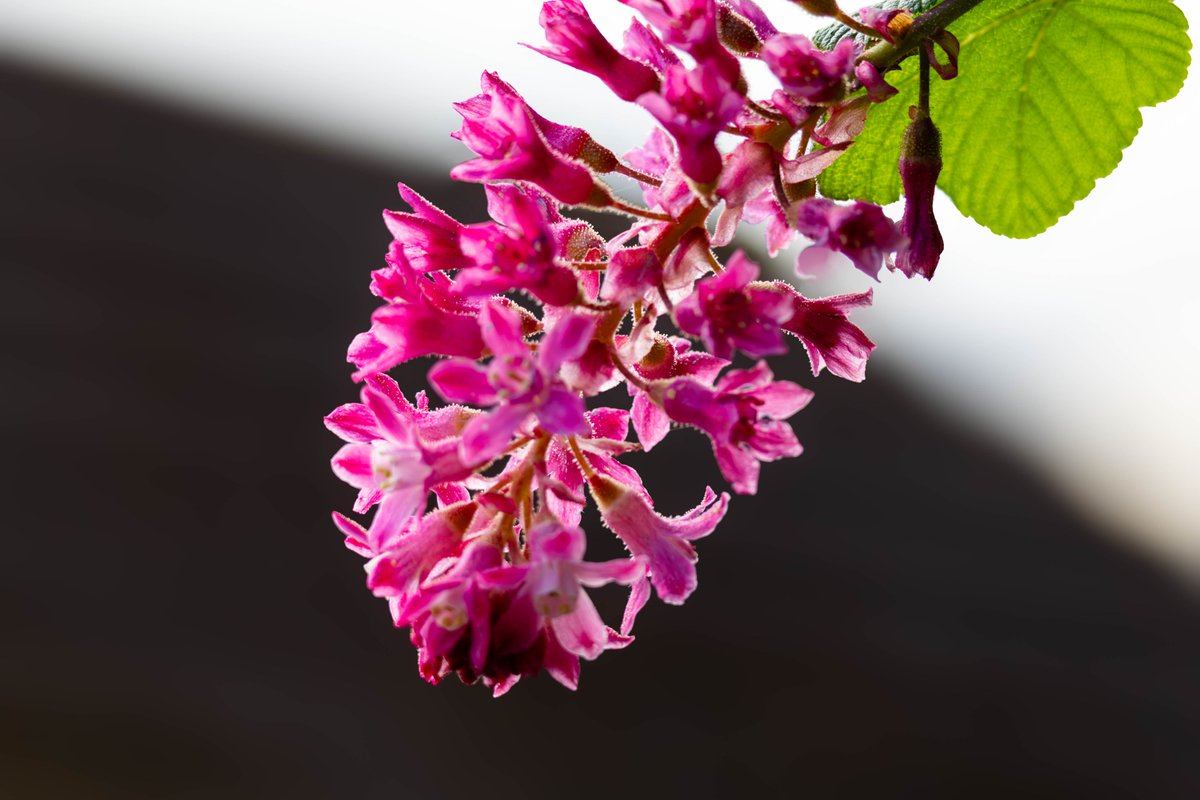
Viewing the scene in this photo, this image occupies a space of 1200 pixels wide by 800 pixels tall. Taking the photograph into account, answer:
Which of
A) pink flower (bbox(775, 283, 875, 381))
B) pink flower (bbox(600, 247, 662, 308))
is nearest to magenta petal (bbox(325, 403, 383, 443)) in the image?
pink flower (bbox(600, 247, 662, 308))

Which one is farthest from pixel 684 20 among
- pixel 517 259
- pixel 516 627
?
pixel 516 627

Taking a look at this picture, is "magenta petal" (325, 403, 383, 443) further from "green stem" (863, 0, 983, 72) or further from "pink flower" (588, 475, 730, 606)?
"green stem" (863, 0, 983, 72)

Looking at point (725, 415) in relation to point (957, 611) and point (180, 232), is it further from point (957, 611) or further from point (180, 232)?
point (957, 611)

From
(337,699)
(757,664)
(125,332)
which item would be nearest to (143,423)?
(125,332)

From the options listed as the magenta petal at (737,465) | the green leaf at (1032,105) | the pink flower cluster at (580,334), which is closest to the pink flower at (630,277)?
the pink flower cluster at (580,334)

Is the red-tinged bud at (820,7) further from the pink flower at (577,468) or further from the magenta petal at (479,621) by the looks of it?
the magenta petal at (479,621)

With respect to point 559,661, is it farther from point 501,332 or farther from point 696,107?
point 696,107

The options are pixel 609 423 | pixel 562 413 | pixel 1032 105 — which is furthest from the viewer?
pixel 1032 105

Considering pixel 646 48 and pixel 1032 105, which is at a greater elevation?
pixel 1032 105
